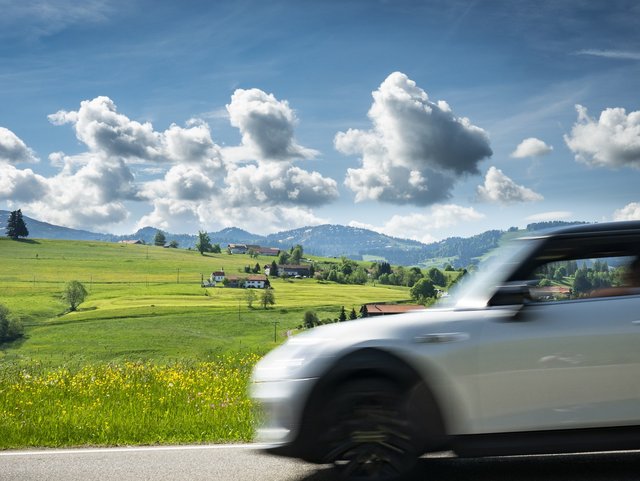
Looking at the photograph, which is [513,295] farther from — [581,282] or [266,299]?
[266,299]

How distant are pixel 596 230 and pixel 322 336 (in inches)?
86.0

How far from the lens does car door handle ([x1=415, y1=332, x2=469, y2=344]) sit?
4.68 meters

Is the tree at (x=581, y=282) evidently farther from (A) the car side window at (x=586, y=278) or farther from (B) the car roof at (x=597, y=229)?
(B) the car roof at (x=597, y=229)

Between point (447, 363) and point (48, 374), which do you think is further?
point (48, 374)

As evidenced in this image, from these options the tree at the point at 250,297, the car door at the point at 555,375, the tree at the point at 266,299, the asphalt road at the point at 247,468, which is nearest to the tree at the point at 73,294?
the tree at the point at 250,297

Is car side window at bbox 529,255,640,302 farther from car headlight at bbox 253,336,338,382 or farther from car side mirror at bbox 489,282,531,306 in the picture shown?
car headlight at bbox 253,336,338,382

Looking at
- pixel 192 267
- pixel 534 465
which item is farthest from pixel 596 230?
pixel 192 267

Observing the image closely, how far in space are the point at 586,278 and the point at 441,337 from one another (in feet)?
3.99

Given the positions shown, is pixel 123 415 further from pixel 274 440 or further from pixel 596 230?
pixel 596 230

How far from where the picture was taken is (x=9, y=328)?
405 ft

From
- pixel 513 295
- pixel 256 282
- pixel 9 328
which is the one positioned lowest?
pixel 9 328

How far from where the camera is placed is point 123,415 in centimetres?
783

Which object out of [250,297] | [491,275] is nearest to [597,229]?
[491,275]

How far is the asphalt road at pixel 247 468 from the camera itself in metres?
5.14
